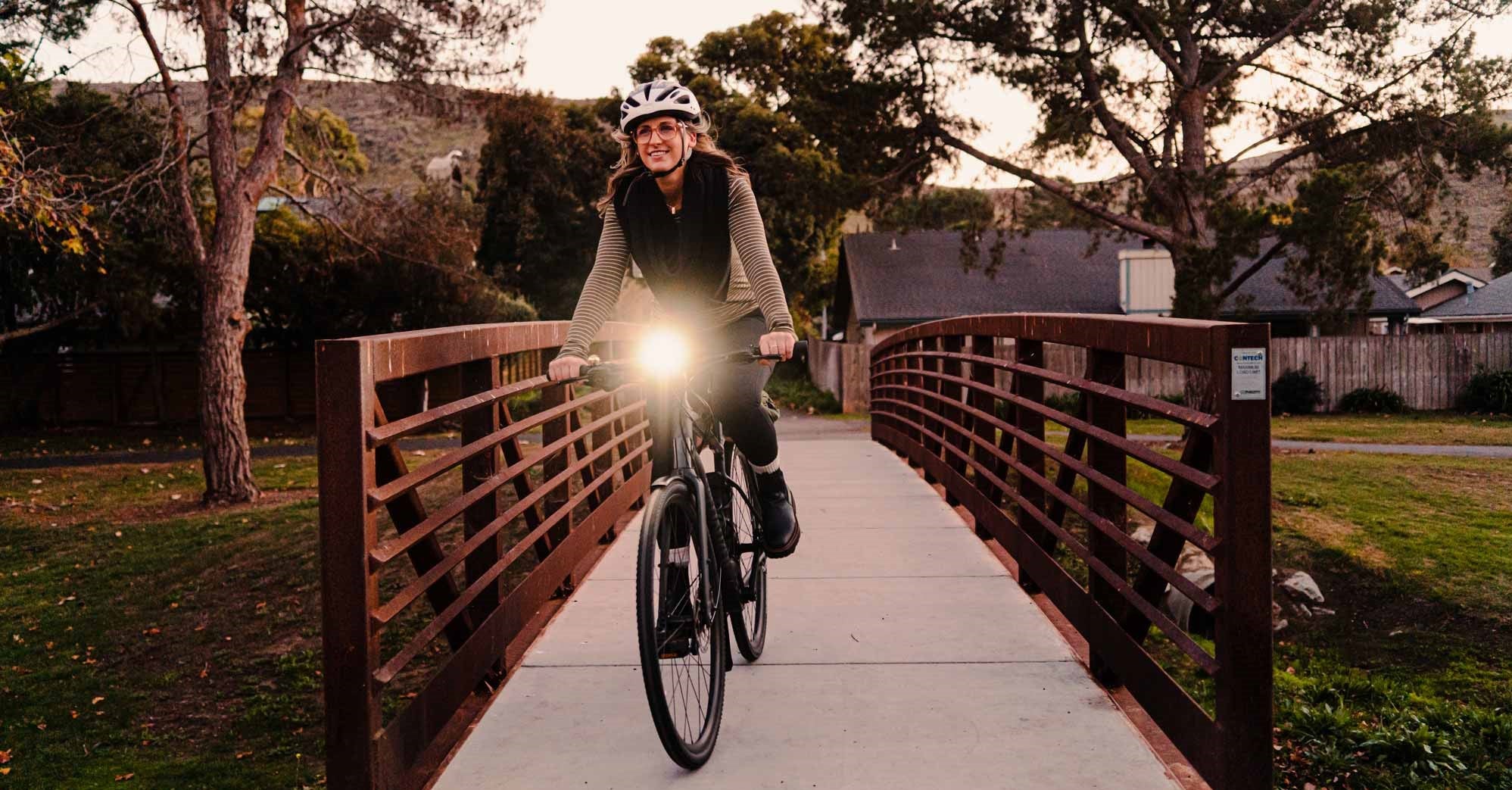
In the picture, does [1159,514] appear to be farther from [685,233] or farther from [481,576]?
[481,576]

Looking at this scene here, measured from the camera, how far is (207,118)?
1439 cm

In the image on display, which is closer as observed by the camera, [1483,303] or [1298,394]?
[1298,394]

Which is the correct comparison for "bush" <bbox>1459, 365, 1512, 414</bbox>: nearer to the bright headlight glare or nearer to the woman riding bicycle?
the woman riding bicycle

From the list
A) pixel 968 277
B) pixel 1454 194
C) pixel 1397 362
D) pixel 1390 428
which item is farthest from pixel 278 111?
pixel 968 277

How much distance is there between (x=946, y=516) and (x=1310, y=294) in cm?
1529

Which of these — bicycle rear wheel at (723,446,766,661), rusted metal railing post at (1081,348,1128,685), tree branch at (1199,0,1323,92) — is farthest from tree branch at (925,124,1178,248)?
bicycle rear wheel at (723,446,766,661)

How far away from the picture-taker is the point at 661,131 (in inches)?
153

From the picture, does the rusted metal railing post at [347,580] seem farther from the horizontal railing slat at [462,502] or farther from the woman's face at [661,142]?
the woman's face at [661,142]

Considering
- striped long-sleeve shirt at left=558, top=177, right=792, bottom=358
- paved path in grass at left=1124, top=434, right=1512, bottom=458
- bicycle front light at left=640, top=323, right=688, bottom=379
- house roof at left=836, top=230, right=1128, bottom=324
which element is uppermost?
house roof at left=836, top=230, right=1128, bottom=324

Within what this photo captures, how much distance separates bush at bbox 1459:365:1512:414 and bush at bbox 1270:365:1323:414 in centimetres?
313

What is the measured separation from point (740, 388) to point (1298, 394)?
2719 cm

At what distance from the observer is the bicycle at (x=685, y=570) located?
11.1 ft

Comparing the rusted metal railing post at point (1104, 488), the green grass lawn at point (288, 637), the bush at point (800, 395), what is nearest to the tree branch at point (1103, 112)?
the green grass lawn at point (288, 637)

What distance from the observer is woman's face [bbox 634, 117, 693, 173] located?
12.8ft
